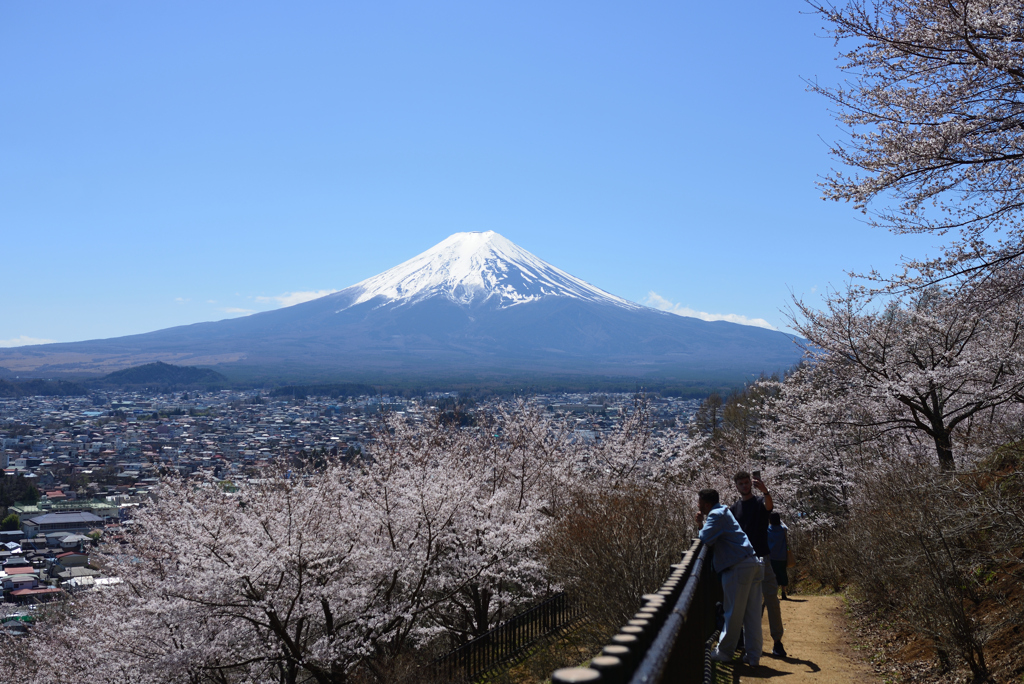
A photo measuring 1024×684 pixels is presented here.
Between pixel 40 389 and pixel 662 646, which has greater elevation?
pixel 662 646

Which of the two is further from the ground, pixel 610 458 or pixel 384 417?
pixel 384 417

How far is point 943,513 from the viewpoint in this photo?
265 inches

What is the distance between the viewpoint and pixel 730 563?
17.7 ft

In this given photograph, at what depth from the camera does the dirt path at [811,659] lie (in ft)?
20.5

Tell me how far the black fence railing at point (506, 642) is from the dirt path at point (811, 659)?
15.2 feet

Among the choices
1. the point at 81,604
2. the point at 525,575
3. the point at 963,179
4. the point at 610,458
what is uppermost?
the point at 963,179

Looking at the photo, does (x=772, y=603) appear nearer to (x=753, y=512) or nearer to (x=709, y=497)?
(x=753, y=512)

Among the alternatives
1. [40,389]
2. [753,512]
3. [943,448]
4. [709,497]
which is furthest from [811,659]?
[40,389]

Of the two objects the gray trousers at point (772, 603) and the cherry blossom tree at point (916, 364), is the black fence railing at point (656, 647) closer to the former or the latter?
the gray trousers at point (772, 603)

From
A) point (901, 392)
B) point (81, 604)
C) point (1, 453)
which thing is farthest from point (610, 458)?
point (1, 453)

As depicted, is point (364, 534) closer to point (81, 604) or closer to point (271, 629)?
point (271, 629)

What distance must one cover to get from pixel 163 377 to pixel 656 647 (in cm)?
17391

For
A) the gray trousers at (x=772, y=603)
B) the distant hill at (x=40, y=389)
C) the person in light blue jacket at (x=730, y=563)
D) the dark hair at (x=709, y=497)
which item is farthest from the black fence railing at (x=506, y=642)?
the distant hill at (x=40, y=389)

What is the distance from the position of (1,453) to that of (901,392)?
90.0 metres
